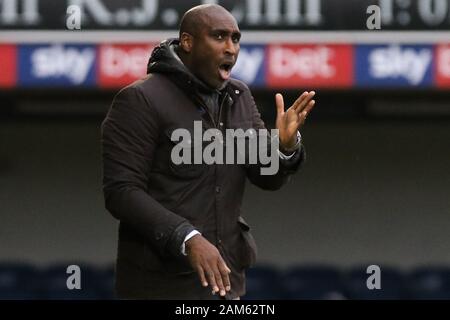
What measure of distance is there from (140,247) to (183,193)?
0.16m

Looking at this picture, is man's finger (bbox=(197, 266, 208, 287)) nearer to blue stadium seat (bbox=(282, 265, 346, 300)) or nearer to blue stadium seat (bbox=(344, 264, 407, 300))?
blue stadium seat (bbox=(282, 265, 346, 300))

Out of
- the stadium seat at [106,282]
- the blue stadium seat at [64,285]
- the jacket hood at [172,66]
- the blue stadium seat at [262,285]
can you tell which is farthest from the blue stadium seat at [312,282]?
the jacket hood at [172,66]

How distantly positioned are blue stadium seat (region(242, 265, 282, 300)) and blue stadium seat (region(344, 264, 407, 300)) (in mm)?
517

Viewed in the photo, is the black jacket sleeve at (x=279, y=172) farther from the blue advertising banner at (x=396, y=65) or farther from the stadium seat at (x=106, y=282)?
the stadium seat at (x=106, y=282)

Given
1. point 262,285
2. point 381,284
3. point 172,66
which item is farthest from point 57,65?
point 172,66

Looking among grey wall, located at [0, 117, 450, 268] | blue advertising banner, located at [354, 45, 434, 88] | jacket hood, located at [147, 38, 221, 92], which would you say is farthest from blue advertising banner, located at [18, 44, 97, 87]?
jacket hood, located at [147, 38, 221, 92]

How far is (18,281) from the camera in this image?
8.64 metres

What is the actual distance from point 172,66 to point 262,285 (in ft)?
19.3

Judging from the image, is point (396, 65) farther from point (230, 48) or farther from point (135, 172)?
point (135, 172)

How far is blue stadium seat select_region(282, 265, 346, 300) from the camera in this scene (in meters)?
8.42

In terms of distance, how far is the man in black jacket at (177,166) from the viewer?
2.70 m
